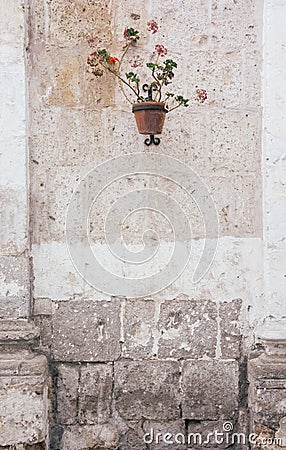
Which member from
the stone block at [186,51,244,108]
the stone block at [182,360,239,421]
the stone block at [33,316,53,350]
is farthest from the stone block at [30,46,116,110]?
the stone block at [182,360,239,421]

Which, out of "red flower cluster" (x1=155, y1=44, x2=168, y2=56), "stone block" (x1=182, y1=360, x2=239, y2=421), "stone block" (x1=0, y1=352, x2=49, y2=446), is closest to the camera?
"stone block" (x1=0, y1=352, x2=49, y2=446)

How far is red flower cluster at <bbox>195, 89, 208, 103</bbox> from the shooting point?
3.88 meters

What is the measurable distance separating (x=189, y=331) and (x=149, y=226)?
2.21 ft

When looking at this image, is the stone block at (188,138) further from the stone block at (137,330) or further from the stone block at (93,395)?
the stone block at (93,395)

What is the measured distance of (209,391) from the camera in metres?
3.86

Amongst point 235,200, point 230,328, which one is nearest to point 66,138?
point 235,200

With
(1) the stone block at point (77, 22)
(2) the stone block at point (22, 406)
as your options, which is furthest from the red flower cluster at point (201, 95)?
(2) the stone block at point (22, 406)

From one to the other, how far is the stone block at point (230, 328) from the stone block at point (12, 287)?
117cm

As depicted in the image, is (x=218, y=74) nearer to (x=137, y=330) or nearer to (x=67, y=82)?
(x=67, y=82)

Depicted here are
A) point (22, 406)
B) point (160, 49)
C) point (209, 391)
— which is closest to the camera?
point (22, 406)

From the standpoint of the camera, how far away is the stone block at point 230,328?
3.89m

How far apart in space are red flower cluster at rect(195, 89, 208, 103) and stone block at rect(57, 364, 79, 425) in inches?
69.7

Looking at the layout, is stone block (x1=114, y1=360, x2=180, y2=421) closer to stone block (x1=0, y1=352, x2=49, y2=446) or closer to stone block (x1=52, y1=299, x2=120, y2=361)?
stone block (x1=52, y1=299, x2=120, y2=361)

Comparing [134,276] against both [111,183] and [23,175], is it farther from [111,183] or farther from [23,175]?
[23,175]
